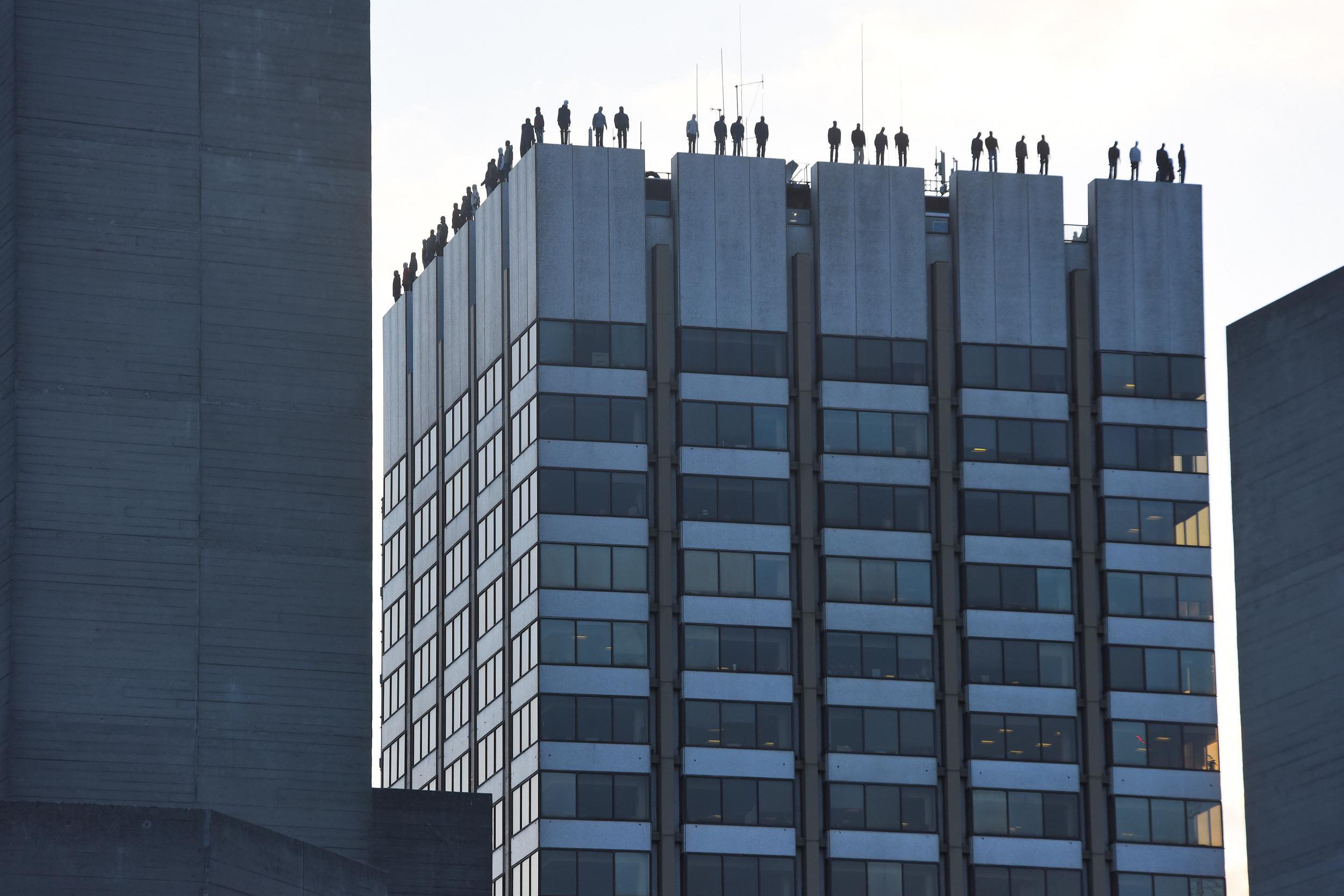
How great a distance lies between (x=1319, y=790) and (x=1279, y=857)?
2158 mm

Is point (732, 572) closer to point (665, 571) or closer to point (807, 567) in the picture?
point (665, 571)

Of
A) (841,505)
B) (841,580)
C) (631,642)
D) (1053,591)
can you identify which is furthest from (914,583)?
(631,642)

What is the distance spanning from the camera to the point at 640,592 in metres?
130

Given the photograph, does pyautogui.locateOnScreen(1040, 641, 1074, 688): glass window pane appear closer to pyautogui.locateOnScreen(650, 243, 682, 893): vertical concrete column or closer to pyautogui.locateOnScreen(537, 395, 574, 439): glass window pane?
pyautogui.locateOnScreen(650, 243, 682, 893): vertical concrete column

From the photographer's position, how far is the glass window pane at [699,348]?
13362cm

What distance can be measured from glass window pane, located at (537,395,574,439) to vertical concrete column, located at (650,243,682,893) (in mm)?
3875

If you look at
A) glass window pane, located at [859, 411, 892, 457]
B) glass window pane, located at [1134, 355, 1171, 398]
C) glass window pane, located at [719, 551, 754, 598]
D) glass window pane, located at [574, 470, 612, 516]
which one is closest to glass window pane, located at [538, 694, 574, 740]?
glass window pane, located at [574, 470, 612, 516]

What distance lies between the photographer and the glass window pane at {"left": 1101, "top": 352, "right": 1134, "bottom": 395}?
139 meters

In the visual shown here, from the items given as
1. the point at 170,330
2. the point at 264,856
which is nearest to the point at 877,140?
the point at 170,330

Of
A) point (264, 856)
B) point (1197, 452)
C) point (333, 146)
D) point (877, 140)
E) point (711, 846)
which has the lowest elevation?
point (264, 856)

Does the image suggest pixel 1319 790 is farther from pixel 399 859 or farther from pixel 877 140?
pixel 877 140

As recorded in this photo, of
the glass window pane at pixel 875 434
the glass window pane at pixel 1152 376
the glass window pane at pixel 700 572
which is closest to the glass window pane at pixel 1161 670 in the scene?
the glass window pane at pixel 1152 376

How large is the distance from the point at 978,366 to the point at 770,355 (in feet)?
34.0

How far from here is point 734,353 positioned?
134125 millimetres
